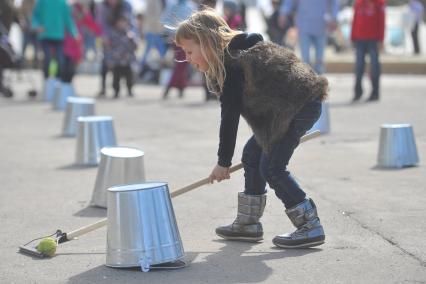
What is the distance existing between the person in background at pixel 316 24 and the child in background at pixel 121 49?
9.06ft

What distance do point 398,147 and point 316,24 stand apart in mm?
5908

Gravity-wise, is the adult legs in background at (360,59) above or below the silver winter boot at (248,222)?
above

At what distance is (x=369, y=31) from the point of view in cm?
1261

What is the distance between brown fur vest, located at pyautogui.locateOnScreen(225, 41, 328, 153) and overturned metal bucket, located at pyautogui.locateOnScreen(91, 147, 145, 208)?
4.87ft

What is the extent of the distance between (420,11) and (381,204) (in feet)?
55.4

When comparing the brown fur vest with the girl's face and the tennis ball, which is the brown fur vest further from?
the tennis ball

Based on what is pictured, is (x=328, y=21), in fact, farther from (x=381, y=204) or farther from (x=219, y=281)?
(x=219, y=281)

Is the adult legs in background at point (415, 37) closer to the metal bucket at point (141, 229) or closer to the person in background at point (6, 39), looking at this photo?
the person in background at point (6, 39)

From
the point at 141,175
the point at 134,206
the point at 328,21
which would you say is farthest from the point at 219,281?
the point at 328,21

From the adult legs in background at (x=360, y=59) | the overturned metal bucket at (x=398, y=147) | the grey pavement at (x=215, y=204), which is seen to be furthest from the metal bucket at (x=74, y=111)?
the adult legs in background at (x=360, y=59)

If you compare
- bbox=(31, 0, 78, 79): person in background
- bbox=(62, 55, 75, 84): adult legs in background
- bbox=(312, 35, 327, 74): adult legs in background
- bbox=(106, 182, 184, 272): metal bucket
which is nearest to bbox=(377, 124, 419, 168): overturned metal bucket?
bbox=(106, 182, 184, 272): metal bucket

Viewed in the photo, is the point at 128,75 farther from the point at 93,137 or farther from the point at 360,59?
the point at 93,137

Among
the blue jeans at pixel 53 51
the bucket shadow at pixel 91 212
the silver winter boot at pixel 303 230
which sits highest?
the blue jeans at pixel 53 51

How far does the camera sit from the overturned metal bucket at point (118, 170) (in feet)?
21.0
